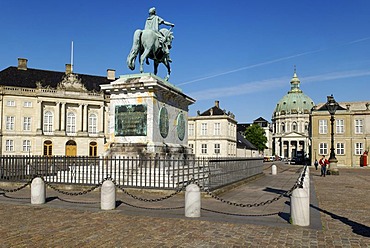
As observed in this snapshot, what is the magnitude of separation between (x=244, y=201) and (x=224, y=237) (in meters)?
5.14

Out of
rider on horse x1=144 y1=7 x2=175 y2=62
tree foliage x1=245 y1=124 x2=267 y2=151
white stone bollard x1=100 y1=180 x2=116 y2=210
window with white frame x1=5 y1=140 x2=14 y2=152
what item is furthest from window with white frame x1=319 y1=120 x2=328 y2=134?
white stone bollard x1=100 y1=180 x2=116 y2=210

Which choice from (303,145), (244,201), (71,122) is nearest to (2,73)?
(71,122)

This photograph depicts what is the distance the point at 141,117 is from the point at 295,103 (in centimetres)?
13615

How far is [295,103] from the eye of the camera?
141 meters

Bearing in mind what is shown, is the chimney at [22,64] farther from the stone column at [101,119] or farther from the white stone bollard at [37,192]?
the white stone bollard at [37,192]

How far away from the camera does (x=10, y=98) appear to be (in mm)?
53094

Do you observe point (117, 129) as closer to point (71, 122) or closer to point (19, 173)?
point (19, 173)

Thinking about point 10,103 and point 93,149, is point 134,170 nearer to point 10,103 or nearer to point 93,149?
point 10,103

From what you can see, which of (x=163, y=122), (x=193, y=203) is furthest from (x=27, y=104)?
(x=193, y=203)

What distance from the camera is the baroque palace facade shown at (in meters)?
53.2

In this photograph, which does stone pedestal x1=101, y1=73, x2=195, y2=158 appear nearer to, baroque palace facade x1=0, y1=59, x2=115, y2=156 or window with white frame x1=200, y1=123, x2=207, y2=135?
baroque palace facade x1=0, y1=59, x2=115, y2=156

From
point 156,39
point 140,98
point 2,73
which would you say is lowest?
point 140,98

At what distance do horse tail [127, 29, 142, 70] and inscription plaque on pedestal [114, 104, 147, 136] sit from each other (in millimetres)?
2180

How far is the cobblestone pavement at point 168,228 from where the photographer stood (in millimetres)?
6254
